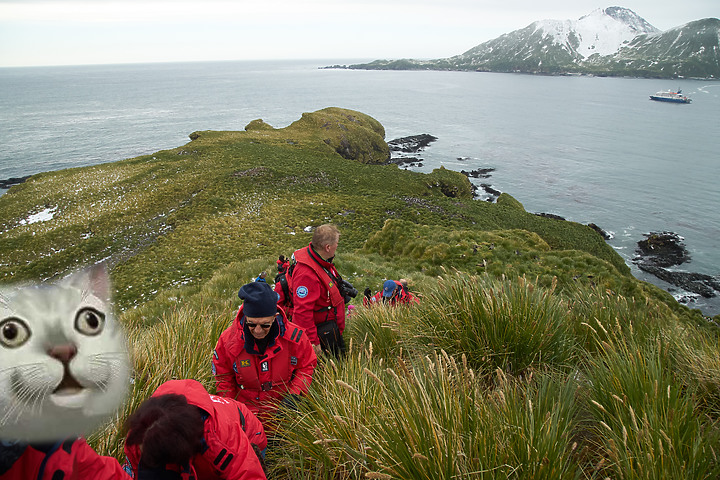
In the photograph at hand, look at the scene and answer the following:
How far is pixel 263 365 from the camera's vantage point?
149 inches

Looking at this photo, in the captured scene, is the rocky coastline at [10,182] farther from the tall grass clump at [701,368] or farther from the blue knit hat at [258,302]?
the tall grass clump at [701,368]

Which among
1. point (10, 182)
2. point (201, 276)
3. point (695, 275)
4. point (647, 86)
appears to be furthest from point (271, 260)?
point (647, 86)

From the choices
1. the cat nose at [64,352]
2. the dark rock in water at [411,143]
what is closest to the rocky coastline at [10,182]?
the dark rock in water at [411,143]

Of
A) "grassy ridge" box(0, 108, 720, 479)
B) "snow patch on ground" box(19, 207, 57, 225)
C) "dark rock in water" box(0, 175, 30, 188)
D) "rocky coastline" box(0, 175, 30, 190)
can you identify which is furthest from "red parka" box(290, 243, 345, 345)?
"dark rock in water" box(0, 175, 30, 188)

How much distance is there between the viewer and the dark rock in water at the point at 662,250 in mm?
31898

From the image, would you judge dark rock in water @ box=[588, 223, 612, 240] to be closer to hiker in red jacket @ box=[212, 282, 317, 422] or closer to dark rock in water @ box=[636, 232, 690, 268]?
dark rock in water @ box=[636, 232, 690, 268]

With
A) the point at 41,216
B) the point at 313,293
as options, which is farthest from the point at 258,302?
the point at 41,216

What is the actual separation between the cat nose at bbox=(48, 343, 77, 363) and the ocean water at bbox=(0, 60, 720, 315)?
3343cm

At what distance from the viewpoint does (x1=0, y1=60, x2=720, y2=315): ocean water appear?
43312 mm

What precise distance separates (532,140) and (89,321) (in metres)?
89.6

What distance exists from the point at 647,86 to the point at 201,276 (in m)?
245

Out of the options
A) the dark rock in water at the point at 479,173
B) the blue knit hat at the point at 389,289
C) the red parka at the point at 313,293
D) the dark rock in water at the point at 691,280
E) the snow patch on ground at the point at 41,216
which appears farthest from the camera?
the dark rock in water at the point at 479,173

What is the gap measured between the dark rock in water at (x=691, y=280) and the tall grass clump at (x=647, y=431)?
32250 millimetres
